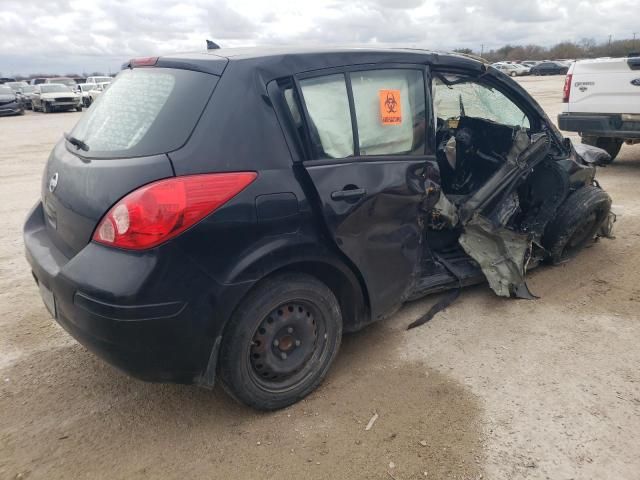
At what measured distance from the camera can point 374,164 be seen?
2955 millimetres

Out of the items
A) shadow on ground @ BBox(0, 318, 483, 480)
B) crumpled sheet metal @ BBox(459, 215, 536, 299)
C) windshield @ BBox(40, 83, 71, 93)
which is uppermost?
crumpled sheet metal @ BBox(459, 215, 536, 299)

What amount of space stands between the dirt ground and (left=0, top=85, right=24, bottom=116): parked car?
989 inches

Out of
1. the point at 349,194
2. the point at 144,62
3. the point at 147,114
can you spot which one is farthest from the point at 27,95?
the point at 349,194

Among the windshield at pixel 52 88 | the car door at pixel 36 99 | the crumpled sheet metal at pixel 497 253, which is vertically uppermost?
the crumpled sheet metal at pixel 497 253

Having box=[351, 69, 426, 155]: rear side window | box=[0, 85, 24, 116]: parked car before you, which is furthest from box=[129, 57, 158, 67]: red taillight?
box=[0, 85, 24, 116]: parked car

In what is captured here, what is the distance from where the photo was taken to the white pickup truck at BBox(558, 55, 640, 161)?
701 cm

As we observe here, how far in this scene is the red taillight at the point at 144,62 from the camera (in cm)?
292

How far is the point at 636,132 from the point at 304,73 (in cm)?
611

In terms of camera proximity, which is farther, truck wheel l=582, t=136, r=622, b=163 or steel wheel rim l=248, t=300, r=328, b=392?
truck wheel l=582, t=136, r=622, b=163

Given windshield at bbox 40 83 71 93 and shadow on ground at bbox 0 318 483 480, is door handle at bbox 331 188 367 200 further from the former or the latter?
windshield at bbox 40 83 71 93

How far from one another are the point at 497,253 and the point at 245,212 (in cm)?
223

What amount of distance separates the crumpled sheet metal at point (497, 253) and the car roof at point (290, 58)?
1.23 m

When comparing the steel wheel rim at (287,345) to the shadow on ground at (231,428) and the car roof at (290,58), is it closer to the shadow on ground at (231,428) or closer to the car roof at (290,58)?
the shadow on ground at (231,428)

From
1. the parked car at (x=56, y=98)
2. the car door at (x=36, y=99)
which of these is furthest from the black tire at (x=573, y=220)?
the car door at (x=36, y=99)
